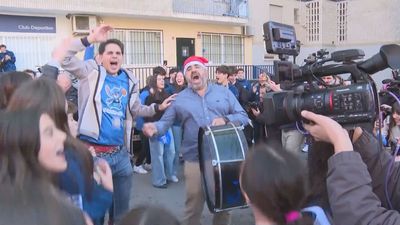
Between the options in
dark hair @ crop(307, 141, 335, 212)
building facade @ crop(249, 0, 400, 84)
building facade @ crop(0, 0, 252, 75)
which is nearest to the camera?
dark hair @ crop(307, 141, 335, 212)

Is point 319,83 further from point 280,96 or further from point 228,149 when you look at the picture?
→ point 228,149

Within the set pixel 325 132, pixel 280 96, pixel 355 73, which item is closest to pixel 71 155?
pixel 280 96

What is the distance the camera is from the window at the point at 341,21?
2586 centimetres

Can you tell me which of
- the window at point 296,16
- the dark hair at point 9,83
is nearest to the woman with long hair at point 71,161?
the dark hair at point 9,83

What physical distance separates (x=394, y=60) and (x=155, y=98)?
5.21 meters

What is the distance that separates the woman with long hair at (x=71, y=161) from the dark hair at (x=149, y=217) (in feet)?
1.41

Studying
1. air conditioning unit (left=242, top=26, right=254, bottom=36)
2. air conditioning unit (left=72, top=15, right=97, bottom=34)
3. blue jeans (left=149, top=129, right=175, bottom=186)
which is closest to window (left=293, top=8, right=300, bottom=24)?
air conditioning unit (left=242, top=26, right=254, bottom=36)

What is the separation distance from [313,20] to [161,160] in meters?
21.1

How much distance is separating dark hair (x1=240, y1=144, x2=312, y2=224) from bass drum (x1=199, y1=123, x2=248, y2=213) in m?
1.98

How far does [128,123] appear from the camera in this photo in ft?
12.2

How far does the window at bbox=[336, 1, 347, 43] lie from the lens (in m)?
25.9

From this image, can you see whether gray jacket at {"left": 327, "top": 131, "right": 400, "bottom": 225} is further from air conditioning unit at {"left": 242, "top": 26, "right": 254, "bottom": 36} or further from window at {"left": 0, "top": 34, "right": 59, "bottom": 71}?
air conditioning unit at {"left": 242, "top": 26, "right": 254, "bottom": 36}

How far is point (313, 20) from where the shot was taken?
82.6ft

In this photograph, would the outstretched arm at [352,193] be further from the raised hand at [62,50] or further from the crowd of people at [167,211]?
the raised hand at [62,50]
